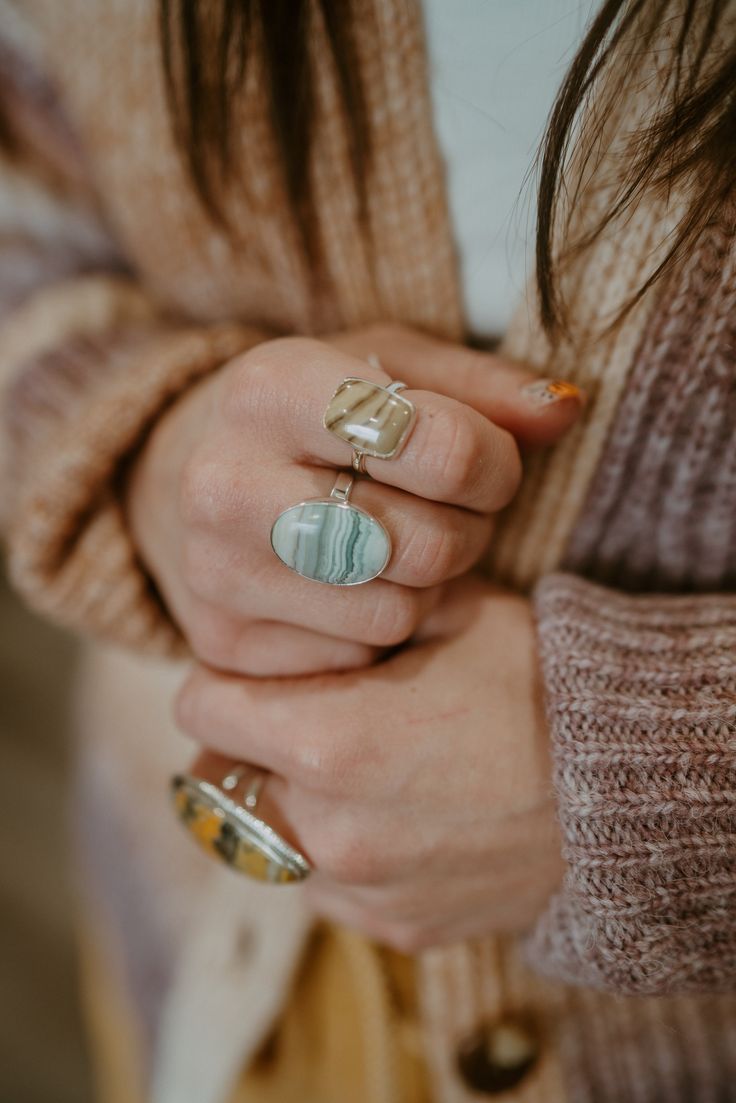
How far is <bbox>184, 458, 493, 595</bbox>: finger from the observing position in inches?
15.7

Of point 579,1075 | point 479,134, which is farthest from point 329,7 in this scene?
point 579,1075

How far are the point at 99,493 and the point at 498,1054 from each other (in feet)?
1.75

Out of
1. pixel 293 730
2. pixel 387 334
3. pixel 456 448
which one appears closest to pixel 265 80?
pixel 387 334

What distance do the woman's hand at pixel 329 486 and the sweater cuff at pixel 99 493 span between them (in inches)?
3.6

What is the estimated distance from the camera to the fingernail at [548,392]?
1.36 feet

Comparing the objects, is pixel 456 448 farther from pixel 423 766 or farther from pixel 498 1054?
pixel 498 1054

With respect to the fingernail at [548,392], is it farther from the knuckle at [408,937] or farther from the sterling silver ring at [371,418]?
the knuckle at [408,937]

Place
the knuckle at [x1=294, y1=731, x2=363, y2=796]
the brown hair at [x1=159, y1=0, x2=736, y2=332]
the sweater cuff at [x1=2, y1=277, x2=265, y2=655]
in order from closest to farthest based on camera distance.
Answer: the brown hair at [x1=159, y1=0, x2=736, y2=332] → the knuckle at [x1=294, y1=731, x2=363, y2=796] → the sweater cuff at [x1=2, y1=277, x2=265, y2=655]

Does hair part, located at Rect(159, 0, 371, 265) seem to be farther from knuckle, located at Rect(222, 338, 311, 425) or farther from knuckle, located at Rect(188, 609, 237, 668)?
knuckle, located at Rect(188, 609, 237, 668)

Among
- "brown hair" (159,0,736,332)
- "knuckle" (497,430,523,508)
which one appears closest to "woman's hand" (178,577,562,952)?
"knuckle" (497,430,523,508)

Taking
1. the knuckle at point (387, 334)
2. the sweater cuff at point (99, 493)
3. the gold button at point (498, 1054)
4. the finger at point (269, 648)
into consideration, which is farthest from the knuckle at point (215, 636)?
the gold button at point (498, 1054)

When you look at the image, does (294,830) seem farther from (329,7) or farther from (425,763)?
(329,7)

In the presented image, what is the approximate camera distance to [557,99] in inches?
13.2

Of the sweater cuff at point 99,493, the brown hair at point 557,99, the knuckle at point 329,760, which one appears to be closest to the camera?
the brown hair at point 557,99
